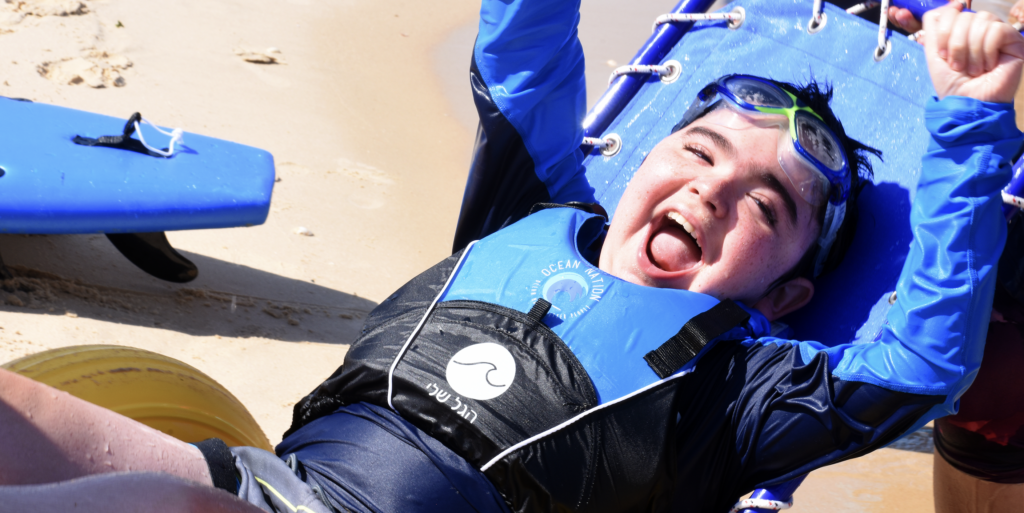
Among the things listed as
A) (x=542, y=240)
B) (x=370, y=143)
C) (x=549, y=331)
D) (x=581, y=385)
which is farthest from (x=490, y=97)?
(x=370, y=143)

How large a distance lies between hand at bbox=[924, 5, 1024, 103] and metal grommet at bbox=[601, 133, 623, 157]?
114 centimetres

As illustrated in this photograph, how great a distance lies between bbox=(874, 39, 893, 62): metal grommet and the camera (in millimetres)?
2682

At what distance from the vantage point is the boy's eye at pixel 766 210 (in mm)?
2092

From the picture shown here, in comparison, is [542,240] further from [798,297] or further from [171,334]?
[171,334]

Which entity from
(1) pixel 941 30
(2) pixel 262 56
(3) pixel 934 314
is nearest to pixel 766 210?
(3) pixel 934 314

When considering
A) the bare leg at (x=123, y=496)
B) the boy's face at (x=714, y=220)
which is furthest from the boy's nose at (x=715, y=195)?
the bare leg at (x=123, y=496)

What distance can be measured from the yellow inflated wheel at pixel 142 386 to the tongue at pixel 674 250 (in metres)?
1.18

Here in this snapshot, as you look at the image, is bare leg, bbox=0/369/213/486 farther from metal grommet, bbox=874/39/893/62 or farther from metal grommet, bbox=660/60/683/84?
metal grommet, bbox=874/39/893/62

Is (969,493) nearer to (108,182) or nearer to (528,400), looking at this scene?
(528,400)

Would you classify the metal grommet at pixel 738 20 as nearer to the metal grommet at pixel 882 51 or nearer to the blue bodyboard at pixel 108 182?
the metal grommet at pixel 882 51

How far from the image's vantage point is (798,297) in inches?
92.8

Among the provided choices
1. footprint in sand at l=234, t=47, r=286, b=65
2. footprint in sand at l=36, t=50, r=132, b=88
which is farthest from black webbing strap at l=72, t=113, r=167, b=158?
footprint in sand at l=234, t=47, r=286, b=65

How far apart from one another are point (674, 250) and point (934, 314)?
619mm

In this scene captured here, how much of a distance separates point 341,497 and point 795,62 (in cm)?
209
